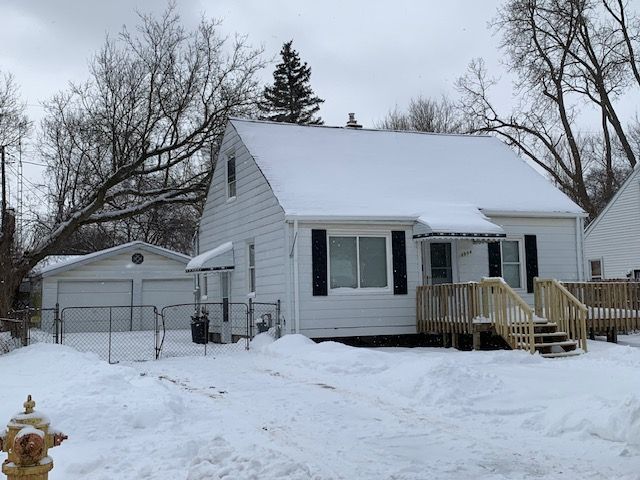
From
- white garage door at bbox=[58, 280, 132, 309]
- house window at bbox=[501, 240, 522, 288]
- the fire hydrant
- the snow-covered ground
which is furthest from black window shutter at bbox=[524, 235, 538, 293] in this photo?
white garage door at bbox=[58, 280, 132, 309]

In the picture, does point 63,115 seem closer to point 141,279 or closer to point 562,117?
point 141,279

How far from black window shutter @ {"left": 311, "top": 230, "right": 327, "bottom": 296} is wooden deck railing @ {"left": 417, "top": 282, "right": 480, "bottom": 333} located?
2.42 metres

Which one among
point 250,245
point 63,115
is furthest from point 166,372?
point 63,115

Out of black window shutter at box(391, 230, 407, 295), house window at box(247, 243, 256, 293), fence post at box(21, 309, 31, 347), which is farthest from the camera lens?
house window at box(247, 243, 256, 293)

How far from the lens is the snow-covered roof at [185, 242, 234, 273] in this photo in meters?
19.4

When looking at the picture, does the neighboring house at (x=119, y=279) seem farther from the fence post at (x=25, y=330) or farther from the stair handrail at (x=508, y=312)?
the stair handrail at (x=508, y=312)

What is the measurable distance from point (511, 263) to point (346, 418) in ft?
37.6

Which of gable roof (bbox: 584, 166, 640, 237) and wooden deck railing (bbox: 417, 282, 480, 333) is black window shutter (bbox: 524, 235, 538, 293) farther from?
gable roof (bbox: 584, 166, 640, 237)

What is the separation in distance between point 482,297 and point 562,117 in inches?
898

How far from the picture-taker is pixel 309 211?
16062mm

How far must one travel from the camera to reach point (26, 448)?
12.8 feet

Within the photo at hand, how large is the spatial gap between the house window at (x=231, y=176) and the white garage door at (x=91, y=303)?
9384 mm

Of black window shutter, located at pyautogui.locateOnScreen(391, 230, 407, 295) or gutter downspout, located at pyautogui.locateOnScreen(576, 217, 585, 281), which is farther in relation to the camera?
gutter downspout, located at pyautogui.locateOnScreen(576, 217, 585, 281)

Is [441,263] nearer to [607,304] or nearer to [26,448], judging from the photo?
[607,304]
